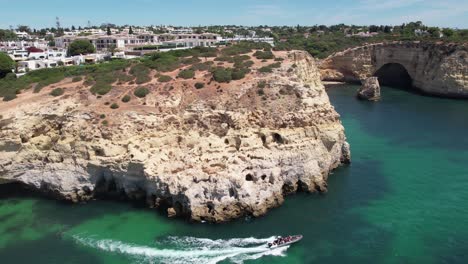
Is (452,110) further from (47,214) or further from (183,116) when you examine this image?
(47,214)

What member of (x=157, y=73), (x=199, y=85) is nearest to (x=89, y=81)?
(x=157, y=73)

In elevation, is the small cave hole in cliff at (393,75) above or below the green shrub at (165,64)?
below

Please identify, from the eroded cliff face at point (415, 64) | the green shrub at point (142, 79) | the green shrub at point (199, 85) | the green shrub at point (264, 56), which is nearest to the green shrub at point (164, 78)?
the green shrub at point (142, 79)

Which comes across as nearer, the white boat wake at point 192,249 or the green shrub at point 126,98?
the white boat wake at point 192,249

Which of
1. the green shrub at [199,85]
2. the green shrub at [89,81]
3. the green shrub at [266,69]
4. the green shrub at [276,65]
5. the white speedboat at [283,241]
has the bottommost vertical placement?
the white speedboat at [283,241]

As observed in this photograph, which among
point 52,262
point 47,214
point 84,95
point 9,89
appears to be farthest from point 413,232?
point 9,89

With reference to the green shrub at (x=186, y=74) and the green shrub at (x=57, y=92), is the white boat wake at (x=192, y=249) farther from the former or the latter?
the green shrub at (x=186, y=74)
